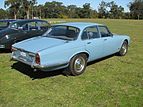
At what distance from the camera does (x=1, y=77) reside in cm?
688

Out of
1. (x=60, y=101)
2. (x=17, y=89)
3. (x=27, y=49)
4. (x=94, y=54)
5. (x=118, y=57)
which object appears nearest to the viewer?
(x=60, y=101)

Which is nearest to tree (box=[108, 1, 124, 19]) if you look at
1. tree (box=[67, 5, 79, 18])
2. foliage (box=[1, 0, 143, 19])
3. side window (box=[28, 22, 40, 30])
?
foliage (box=[1, 0, 143, 19])

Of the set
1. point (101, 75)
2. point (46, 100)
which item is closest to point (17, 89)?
point (46, 100)

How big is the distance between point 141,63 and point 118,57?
124 cm

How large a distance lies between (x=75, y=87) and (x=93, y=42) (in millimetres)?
1977

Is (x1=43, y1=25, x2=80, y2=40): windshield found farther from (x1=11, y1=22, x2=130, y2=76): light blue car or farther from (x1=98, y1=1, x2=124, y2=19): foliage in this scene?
(x1=98, y1=1, x2=124, y2=19): foliage

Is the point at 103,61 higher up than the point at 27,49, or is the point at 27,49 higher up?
the point at 27,49

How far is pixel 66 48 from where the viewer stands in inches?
257

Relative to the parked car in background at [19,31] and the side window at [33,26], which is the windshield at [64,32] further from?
the side window at [33,26]

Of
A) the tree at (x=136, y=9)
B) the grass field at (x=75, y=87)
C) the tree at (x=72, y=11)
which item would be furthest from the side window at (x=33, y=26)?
the tree at (x=72, y=11)

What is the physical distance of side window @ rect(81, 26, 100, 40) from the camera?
7328 mm

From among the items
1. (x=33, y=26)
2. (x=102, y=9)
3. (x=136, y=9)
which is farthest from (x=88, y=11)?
(x=33, y=26)

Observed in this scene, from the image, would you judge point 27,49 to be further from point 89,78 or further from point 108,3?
point 108,3

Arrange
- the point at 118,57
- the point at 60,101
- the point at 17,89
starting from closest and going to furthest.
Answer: the point at 60,101 → the point at 17,89 → the point at 118,57
